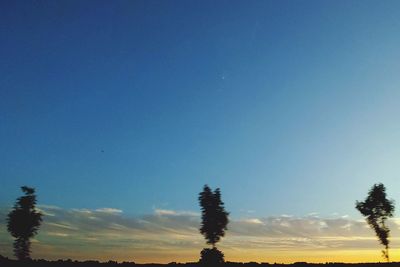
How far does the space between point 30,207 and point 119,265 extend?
878 inches

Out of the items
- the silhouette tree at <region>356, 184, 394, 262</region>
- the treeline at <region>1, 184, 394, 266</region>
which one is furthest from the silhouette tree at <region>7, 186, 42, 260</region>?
the silhouette tree at <region>356, 184, 394, 262</region>

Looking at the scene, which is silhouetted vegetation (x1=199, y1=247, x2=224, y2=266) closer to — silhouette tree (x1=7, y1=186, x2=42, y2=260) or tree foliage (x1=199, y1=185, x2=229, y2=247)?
tree foliage (x1=199, y1=185, x2=229, y2=247)

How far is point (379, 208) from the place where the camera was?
288 ft

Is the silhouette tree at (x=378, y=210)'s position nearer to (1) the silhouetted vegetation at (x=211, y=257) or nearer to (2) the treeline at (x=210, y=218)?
(2) the treeline at (x=210, y=218)

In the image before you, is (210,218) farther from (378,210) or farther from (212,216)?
(378,210)

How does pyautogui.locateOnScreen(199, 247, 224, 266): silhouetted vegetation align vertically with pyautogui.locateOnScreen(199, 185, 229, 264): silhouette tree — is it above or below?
below

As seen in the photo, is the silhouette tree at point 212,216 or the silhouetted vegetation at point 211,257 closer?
the silhouetted vegetation at point 211,257

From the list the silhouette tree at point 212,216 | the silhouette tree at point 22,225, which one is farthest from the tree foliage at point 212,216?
the silhouette tree at point 22,225

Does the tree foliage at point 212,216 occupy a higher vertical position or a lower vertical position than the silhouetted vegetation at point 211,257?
higher

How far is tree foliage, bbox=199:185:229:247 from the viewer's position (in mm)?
88688

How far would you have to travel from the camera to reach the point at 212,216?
3516 inches

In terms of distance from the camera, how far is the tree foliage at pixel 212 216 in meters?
88.7

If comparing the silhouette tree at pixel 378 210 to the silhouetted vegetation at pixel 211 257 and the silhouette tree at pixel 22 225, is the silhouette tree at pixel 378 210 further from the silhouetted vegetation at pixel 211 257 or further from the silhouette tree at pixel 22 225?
the silhouette tree at pixel 22 225

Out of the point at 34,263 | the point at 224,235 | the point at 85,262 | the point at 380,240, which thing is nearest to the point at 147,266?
the point at 85,262
